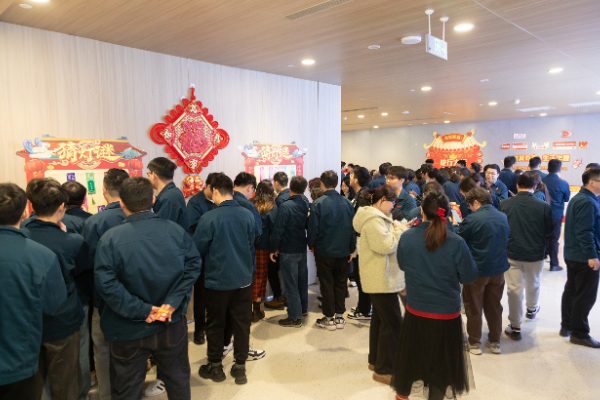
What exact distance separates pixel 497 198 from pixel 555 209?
1.43 meters

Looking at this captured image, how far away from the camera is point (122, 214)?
278cm

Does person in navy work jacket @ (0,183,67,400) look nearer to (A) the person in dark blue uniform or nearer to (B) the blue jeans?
(A) the person in dark blue uniform

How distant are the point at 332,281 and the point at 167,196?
1885mm

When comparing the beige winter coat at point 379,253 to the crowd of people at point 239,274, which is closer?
the crowd of people at point 239,274

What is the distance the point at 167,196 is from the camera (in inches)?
133

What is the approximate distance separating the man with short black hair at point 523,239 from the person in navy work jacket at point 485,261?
0.42m

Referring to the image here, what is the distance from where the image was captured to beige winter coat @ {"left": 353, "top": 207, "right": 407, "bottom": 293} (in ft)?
9.55

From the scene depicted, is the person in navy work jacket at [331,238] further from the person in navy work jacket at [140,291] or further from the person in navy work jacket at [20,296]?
the person in navy work jacket at [20,296]

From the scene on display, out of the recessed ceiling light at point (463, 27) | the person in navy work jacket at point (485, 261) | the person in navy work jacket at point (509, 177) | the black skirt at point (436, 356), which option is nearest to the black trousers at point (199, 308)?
the black skirt at point (436, 356)

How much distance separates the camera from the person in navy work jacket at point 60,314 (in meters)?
2.20

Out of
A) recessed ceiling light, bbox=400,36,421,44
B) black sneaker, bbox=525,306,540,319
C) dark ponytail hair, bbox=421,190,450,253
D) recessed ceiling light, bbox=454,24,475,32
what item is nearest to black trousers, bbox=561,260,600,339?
black sneaker, bbox=525,306,540,319

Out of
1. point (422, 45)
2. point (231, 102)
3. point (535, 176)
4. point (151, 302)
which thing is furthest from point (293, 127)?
point (151, 302)

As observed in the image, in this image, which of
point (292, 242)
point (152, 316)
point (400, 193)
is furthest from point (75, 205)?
point (400, 193)

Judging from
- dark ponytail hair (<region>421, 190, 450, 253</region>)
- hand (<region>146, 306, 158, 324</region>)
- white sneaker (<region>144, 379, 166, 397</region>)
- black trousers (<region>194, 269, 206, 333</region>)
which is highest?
dark ponytail hair (<region>421, 190, 450, 253</region>)
